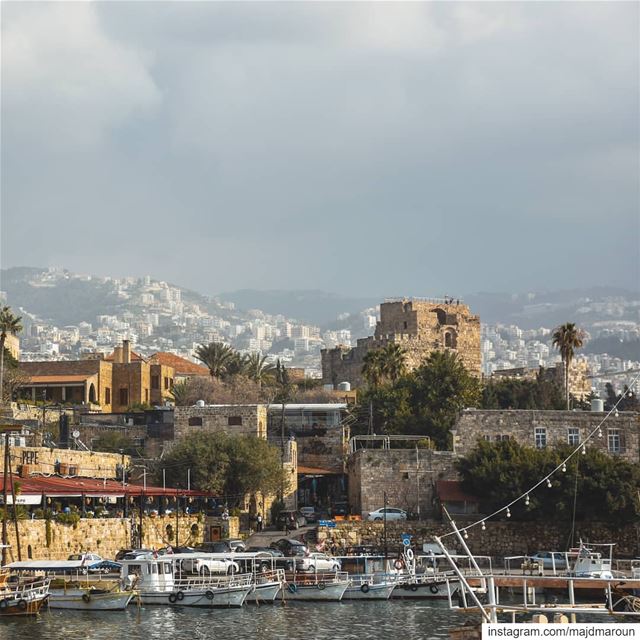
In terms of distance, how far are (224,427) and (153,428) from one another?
5863 mm

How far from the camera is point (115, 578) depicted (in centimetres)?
5969

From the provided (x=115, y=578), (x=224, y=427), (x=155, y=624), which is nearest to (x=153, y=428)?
(x=224, y=427)

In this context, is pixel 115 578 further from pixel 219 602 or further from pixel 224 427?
pixel 224 427

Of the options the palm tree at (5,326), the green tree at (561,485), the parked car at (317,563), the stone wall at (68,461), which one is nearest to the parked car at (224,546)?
the parked car at (317,563)

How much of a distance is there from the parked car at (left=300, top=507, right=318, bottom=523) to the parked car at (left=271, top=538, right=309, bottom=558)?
9.85 metres

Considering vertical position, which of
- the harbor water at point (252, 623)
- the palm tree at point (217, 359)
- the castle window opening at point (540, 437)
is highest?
the palm tree at point (217, 359)

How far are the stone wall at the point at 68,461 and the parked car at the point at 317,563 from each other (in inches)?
720

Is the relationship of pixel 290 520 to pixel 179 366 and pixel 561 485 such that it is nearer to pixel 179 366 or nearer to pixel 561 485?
pixel 561 485

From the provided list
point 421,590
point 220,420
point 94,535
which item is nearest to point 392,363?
point 220,420

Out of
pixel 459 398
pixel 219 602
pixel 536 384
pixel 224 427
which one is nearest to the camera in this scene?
pixel 219 602

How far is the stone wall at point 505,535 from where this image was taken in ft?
242

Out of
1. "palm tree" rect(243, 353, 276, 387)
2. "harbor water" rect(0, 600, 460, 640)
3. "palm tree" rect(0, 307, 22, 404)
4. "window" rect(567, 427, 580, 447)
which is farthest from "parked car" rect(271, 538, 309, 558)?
"palm tree" rect(243, 353, 276, 387)

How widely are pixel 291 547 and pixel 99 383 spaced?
49.2m

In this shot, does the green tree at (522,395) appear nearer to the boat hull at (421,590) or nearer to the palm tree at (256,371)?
the palm tree at (256,371)
